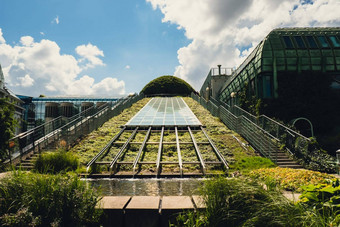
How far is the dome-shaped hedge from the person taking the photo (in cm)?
5173

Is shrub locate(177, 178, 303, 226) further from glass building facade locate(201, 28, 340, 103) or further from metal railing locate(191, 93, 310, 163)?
glass building facade locate(201, 28, 340, 103)

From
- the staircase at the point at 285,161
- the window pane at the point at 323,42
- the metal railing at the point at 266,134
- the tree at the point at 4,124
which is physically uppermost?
the window pane at the point at 323,42

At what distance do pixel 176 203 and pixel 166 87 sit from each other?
49.5 metres

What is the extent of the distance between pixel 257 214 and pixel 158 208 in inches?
48.0

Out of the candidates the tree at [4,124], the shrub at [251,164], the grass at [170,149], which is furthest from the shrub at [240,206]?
the tree at [4,124]

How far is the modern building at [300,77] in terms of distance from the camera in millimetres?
17031

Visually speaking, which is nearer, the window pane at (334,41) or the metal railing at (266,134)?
the metal railing at (266,134)

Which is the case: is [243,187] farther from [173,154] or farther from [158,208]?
[173,154]

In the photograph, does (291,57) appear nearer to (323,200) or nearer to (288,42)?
(288,42)

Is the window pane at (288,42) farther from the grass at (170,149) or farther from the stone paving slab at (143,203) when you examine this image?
the stone paving slab at (143,203)

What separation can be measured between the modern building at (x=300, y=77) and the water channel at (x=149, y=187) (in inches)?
517

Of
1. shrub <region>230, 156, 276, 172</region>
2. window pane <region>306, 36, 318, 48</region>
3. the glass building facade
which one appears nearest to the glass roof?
the glass building facade

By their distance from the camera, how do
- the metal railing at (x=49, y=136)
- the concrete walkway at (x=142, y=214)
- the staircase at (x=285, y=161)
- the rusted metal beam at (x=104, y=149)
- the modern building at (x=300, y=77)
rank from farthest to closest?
the modern building at (x=300, y=77), the metal railing at (x=49, y=136), the staircase at (x=285, y=161), the rusted metal beam at (x=104, y=149), the concrete walkway at (x=142, y=214)

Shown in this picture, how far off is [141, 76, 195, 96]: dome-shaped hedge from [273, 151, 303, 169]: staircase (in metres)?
42.4
